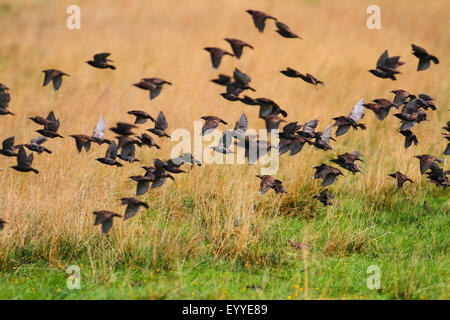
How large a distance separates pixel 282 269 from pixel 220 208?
126 centimetres

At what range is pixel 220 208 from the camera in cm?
604

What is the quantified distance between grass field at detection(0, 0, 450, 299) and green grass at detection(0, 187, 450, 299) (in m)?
0.02

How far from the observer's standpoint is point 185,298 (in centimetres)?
446

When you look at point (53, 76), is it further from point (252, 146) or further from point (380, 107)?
point (380, 107)

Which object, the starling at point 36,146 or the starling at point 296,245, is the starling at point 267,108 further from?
the starling at point 36,146

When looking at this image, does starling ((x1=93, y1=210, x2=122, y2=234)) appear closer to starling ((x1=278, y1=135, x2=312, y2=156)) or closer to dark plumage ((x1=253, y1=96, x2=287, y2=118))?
dark plumage ((x1=253, y1=96, x2=287, y2=118))

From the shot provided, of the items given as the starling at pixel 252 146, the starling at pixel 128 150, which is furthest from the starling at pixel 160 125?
the starling at pixel 252 146

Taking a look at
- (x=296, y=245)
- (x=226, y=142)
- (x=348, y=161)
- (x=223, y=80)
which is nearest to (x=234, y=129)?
(x=226, y=142)

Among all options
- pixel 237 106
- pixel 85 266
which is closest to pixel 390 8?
pixel 237 106

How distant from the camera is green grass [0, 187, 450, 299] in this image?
4.57 m

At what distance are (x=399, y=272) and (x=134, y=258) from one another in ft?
8.06

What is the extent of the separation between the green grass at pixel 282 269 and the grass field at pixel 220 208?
2 cm
